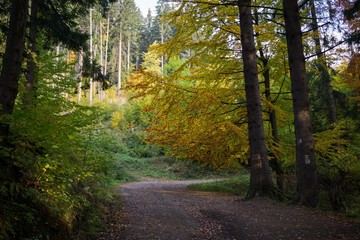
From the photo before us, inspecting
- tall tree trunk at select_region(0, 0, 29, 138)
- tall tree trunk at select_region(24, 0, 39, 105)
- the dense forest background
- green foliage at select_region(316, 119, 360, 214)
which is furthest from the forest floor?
tall tree trunk at select_region(24, 0, 39, 105)

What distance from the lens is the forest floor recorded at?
249 inches

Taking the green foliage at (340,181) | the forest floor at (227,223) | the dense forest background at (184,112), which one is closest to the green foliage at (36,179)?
the dense forest background at (184,112)

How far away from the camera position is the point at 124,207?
32.1 ft

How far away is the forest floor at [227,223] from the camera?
20.7ft

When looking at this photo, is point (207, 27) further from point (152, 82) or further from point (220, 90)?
point (152, 82)

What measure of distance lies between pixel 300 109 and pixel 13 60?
7.78 meters

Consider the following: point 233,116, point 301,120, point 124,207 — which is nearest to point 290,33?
point 301,120

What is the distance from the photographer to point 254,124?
11.3m

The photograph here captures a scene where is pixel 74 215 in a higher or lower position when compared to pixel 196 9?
lower

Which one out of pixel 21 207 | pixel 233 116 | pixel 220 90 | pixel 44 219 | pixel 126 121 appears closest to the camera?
pixel 21 207

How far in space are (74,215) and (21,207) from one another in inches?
63.4

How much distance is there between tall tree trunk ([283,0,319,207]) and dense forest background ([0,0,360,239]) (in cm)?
3

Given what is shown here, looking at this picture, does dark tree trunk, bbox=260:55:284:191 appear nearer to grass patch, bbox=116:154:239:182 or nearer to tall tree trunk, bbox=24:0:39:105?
tall tree trunk, bbox=24:0:39:105

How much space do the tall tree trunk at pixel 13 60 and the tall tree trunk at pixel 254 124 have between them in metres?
7.30
